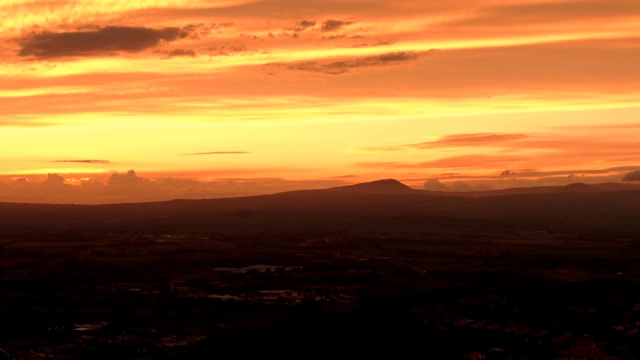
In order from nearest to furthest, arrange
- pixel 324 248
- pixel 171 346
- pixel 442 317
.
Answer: pixel 171 346, pixel 442 317, pixel 324 248

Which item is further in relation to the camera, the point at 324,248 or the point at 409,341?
the point at 324,248

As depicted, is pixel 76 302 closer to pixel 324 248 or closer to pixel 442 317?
pixel 442 317

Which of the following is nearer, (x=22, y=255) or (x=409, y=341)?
(x=409, y=341)

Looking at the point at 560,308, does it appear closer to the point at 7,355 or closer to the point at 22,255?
the point at 7,355

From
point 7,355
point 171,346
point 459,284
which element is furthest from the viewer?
point 459,284

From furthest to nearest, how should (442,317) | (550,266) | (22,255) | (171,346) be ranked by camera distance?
(22,255)
(550,266)
(442,317)
(171,346)

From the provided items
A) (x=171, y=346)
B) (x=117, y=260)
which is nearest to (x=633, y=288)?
(x=171, y=346)

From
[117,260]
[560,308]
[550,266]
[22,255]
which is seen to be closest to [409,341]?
[560,308]

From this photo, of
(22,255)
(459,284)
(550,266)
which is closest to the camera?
(459,284)

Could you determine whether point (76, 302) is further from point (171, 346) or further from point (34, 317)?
point (171, 346)
